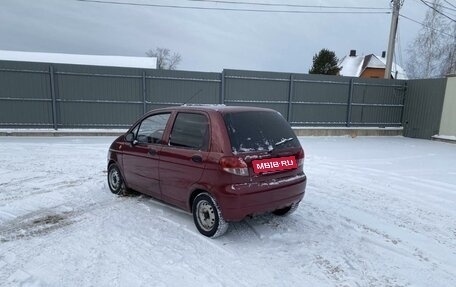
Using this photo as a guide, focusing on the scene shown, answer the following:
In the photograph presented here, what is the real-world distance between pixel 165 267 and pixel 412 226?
134 inches

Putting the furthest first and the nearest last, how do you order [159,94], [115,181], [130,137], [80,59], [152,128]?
[80,59]
[159,94]
[115,181]
[130,137]
[152,128]

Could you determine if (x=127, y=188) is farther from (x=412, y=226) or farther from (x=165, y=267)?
(x=412, y=226)

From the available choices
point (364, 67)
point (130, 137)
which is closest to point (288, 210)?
point (130, 137)

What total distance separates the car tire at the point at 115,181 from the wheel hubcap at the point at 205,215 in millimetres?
2024

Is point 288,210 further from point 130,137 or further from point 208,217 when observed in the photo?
point 130,137

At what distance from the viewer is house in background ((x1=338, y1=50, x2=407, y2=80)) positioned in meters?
42.2

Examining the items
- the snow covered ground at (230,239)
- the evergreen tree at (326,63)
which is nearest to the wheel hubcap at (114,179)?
the snow covered ground at (230,239)

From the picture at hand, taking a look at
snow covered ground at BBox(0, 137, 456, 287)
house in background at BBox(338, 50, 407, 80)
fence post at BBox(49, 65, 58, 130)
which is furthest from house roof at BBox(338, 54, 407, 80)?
snow covered ground at BBox(0, 137, 456, 287)

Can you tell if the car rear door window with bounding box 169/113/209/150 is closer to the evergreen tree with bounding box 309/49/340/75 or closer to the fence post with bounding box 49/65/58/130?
the fence post with bounding box 49/65/58/130

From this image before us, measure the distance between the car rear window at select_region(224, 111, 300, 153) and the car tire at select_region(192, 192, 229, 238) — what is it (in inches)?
28.7

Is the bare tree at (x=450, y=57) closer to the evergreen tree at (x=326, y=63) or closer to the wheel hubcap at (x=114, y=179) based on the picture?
the evergreen tree at (x=326, y=63)

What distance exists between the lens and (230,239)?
3.93 m

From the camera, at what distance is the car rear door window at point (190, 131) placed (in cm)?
396

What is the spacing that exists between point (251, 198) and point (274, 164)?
53 cm
